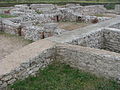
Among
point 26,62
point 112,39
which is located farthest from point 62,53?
point 112,39

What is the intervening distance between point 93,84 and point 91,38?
10.1 feet

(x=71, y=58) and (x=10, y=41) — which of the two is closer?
(x=71, y=58)

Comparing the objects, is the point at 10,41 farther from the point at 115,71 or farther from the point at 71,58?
the point at 115,71

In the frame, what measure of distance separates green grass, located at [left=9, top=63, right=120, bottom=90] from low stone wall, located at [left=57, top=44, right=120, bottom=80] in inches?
7.0

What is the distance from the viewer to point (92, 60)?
6.24m

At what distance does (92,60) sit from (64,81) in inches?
38.8

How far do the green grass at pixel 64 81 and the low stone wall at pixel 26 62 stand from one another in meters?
0.18

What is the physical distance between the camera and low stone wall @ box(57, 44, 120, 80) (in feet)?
19.6

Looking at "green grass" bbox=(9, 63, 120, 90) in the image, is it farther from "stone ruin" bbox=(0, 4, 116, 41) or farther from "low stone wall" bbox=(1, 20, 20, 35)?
"low stone wall" bbox=(1, 20, 20, 35)

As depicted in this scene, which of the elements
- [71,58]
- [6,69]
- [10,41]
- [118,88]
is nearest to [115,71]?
[118,88]

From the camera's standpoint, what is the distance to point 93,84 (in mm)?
5848

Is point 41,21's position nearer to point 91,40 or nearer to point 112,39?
point 91,40

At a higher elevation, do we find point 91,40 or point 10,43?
point 91,40

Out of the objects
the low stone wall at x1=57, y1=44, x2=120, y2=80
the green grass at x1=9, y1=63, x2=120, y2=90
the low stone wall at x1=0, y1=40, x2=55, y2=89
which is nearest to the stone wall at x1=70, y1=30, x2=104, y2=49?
the low stone wall at x1=57, y1=44, x2=120, y2=80
